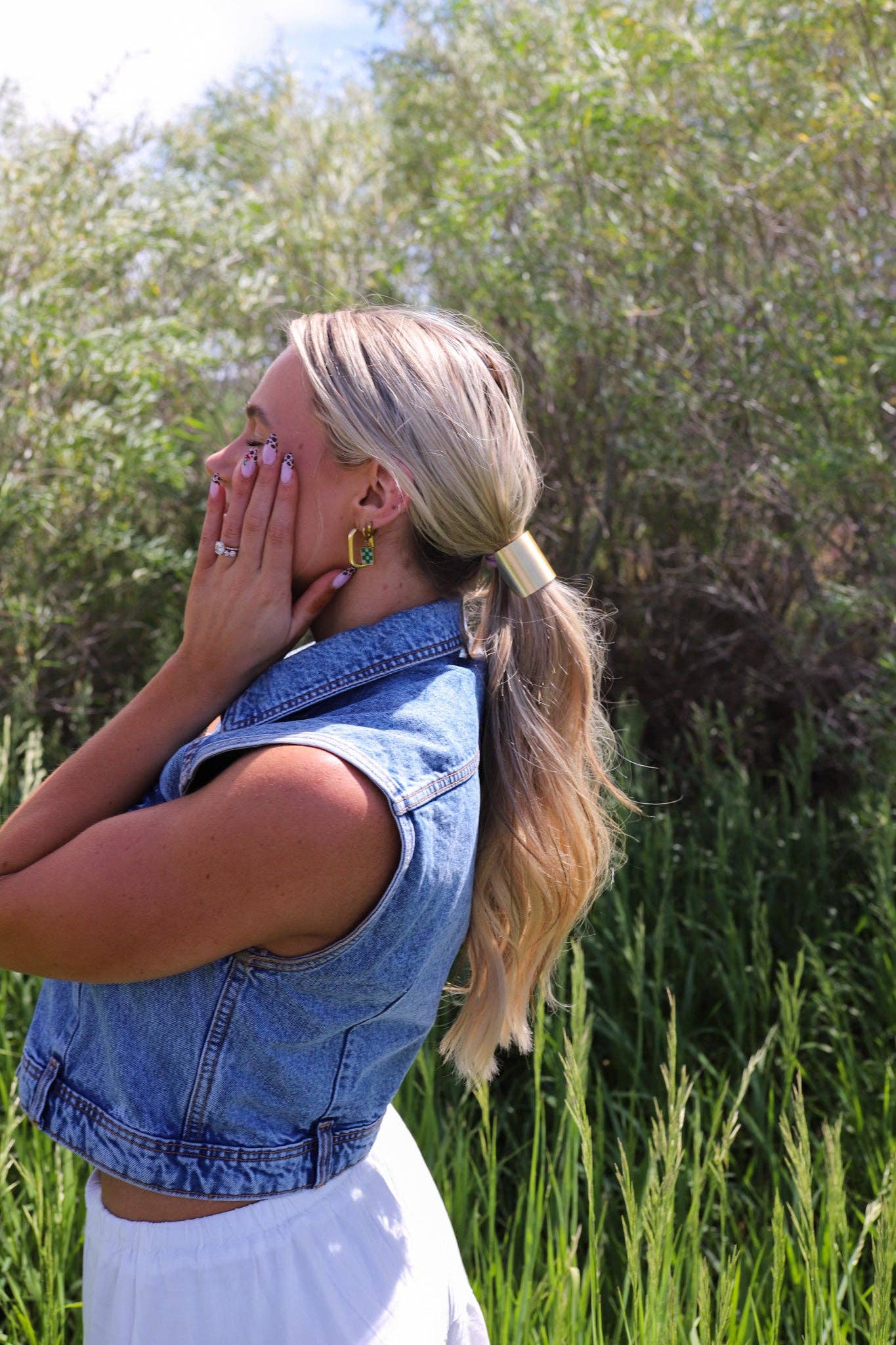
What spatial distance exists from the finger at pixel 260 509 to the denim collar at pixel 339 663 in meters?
0.14

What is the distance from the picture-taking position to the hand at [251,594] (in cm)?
141

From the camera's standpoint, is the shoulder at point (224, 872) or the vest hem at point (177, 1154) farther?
the vest hem at point (177, 1154)

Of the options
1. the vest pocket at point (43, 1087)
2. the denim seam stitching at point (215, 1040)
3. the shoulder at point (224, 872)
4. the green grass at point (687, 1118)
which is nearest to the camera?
the shoulder at point (224, 872)

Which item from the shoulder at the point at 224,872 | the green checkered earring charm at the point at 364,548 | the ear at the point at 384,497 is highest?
the ear at the point at 384,497

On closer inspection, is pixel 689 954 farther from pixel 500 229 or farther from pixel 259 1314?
pixel 500 229

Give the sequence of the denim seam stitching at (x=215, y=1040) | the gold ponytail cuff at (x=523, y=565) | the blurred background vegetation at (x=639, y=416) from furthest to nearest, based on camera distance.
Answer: the blurred background vegetation at (x=639, y=416)
the gold ponytail cuff at (x=523, y=565)
the denim seam stitching at (x=215, y=1040)

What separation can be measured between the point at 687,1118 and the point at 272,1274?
170 cm

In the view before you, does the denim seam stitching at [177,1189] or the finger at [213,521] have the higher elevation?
the finger at [213,521]

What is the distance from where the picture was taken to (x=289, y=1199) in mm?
1354

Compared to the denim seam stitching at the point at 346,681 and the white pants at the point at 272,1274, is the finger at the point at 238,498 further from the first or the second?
the white pants at the point at 272,1274

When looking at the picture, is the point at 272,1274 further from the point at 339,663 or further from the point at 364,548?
the point at 364,548

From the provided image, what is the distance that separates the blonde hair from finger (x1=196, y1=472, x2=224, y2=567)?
17 centimetres

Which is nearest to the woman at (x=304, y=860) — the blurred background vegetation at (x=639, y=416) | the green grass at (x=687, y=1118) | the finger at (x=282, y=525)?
the finger at (x=282, y=525)

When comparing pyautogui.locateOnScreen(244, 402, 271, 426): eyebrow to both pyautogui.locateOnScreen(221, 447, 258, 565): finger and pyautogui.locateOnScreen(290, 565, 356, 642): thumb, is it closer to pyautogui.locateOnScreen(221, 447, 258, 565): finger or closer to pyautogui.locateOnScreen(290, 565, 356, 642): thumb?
pyautogui.locateOnScreen(221, 447, 258, 565): finger
